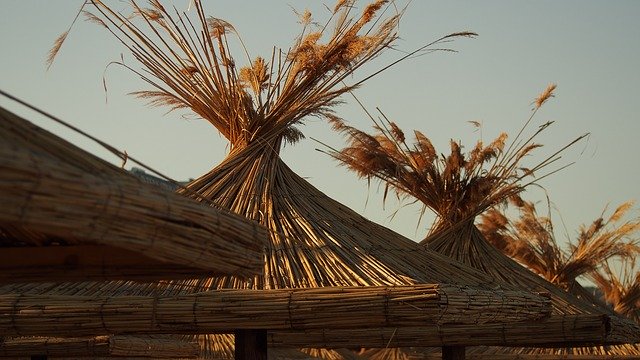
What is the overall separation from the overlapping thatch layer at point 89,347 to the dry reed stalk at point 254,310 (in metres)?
1.66

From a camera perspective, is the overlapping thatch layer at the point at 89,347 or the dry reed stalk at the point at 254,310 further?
the overlapping thatch layer at the point at 89,347

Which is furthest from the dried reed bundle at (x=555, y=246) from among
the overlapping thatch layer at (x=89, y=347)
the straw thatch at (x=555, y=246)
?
the overlapping thatch layer at (x=89, y=347)

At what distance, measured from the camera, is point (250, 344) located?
604 centimetres

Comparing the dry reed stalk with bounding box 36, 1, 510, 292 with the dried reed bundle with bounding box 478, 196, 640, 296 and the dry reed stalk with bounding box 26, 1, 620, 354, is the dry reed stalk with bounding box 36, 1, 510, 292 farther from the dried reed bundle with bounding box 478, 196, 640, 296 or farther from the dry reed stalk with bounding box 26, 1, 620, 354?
the dried reed bundle with bounding box 478, 196, 640, 296

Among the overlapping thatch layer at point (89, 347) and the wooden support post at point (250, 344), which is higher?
the overlapping thatch layer at point (89, 347)

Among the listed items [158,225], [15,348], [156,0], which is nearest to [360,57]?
[156,0]

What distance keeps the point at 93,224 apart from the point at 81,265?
98cm

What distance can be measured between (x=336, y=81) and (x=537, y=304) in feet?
6.38

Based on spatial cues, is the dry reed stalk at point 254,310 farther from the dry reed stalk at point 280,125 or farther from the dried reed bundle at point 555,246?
the dried reed bundle at point 555,246

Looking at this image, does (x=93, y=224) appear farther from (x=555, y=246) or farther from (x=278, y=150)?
(x=555, y=246)

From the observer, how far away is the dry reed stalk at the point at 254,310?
17.4 ft

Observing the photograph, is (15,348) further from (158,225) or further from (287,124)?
(158,225)

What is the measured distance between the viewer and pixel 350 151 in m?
10.6

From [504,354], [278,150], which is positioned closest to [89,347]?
[278,150]
